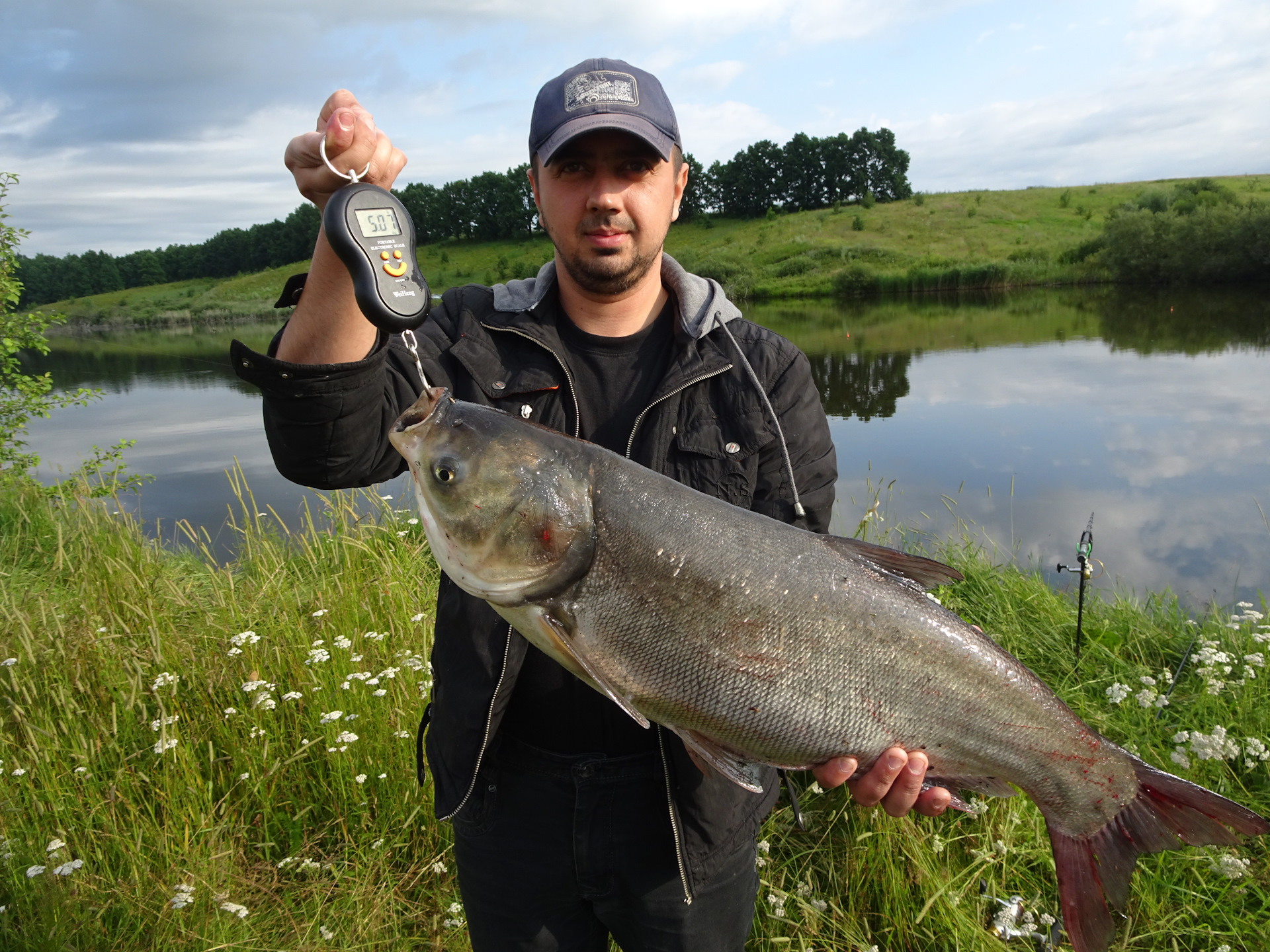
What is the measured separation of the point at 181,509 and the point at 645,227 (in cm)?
1321

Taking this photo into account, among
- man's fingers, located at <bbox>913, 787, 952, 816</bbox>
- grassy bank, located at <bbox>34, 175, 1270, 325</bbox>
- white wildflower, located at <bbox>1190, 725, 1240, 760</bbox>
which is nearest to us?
man's fingers, located at <bbox>913, 787, 952, 816</bbox>

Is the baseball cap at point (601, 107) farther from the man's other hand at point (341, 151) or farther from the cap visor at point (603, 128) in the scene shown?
the man's other hand at point (341, 151)

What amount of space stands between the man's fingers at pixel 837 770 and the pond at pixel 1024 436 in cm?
459

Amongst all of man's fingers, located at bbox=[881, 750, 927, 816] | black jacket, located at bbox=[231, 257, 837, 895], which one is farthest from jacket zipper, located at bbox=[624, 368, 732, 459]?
man's fingers, located at bbox=[881, 750, 927, 816]

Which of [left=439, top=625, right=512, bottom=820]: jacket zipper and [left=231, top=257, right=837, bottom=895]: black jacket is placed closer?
[left=231, top=257, right=837, bottom=895]: black jacket

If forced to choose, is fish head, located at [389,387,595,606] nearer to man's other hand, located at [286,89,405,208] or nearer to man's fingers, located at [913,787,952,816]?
man's other hand, located at [286,89,405,208]

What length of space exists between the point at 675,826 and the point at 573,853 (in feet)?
0.98

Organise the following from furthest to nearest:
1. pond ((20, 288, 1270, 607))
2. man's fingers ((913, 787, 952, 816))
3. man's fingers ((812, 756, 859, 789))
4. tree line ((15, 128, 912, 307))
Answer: tree line ((15, 128, 912, 307)) < pond ((20, 288, 1270, 607)) < man's fingers ((913, 787, 952, 816)) < man's fingers ((812, 756, 859, 789))

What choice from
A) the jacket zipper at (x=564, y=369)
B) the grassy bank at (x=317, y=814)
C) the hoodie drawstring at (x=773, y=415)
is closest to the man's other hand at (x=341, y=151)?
the jacket zipper at (x=564, y=369)

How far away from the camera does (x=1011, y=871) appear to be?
3.21m

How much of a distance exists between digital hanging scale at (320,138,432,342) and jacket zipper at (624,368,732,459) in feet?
2.32

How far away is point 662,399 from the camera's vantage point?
89.2 inches

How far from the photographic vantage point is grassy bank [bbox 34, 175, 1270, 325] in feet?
163

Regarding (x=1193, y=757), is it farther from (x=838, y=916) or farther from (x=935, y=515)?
(x=935, y=515)
